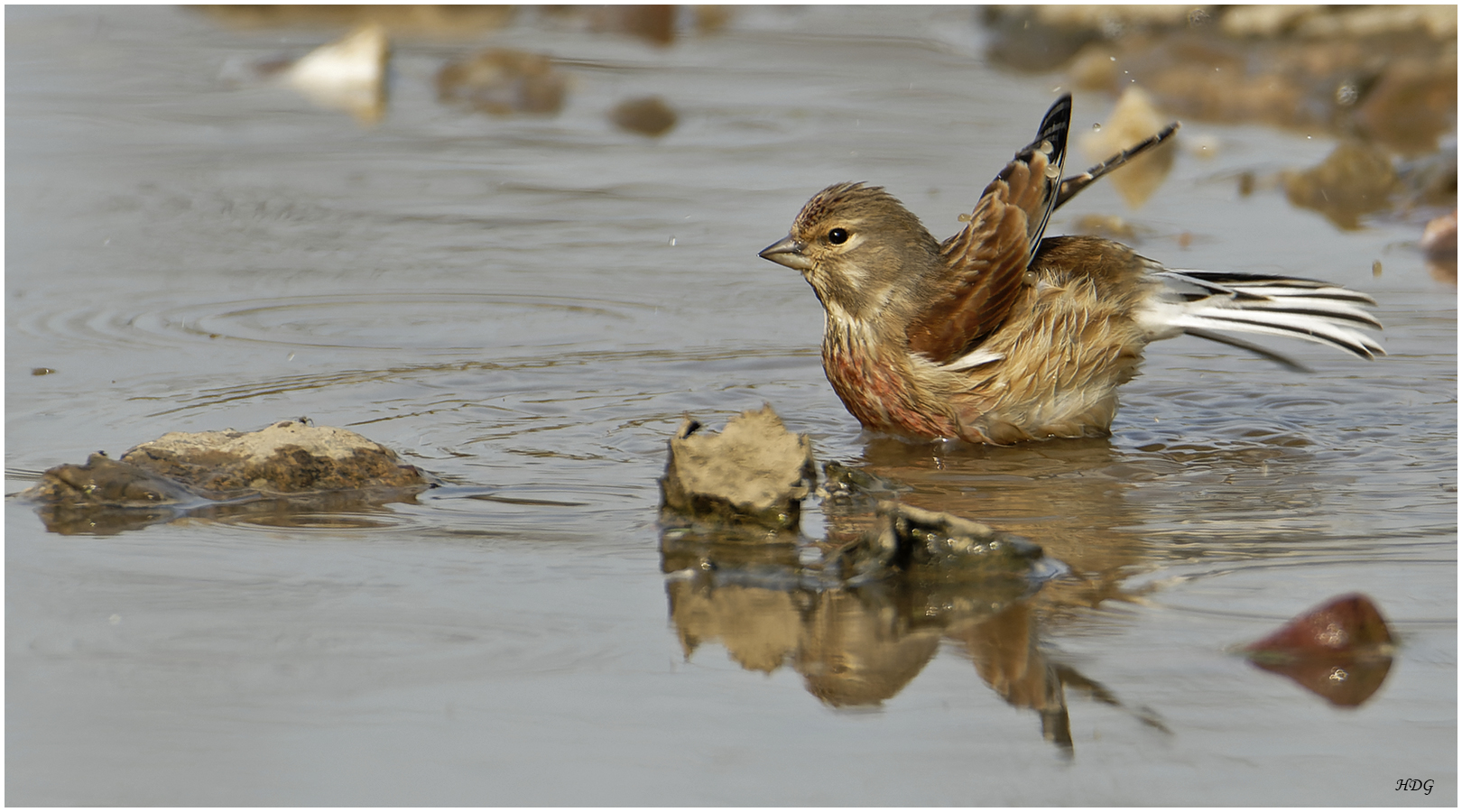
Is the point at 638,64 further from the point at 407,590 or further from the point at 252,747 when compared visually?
the point at 252,747

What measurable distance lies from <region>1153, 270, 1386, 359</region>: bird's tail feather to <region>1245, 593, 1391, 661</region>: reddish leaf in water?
2.23 m

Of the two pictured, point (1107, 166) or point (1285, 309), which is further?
point (1107, 166)

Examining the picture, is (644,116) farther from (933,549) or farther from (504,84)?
(933,549)

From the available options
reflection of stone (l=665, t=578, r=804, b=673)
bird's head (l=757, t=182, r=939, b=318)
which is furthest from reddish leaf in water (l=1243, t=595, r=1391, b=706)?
bird's head (l=757, t=182, r=939, b=318)

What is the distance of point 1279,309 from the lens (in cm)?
579

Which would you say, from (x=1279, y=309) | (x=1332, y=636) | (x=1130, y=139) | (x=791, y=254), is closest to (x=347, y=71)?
(x=1130, y=139)

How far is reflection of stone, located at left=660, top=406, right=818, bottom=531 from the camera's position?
4.46 meters

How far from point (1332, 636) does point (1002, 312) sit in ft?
7.95

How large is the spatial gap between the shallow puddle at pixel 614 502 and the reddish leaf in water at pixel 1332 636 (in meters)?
0.11

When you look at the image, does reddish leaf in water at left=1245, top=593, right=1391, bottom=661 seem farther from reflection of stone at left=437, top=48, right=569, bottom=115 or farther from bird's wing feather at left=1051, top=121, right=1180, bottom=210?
reflection of stone at left=437, top=48, right=569, bottom=115

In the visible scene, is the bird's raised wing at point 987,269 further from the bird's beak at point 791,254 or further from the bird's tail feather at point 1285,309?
the bird's tail feather at point 1285,309

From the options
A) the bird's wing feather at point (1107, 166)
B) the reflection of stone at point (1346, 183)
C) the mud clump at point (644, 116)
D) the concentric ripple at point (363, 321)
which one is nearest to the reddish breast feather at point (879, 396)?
the bird's wing feather at point (1107, 166)

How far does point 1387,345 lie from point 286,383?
412 cm

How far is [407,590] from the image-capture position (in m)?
4.04
